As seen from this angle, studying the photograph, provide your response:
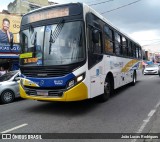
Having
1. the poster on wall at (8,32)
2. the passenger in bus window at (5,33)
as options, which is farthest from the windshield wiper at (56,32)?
the passenger in bus window at (5,33)

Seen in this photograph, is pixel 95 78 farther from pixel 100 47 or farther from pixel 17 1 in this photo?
pixel 17 1

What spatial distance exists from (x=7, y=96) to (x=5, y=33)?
1339cm

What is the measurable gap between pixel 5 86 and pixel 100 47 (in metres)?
4.85

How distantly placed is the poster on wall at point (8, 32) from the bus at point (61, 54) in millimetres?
13997

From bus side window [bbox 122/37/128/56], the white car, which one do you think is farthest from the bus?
the white car

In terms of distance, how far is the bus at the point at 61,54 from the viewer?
23.1 ft

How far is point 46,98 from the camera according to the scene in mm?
7305

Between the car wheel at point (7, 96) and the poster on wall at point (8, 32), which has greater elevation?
the poster on wall at point (8, 32)

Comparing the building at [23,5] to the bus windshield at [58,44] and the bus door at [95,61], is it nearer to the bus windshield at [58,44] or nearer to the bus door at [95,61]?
the bus door at [95,61]

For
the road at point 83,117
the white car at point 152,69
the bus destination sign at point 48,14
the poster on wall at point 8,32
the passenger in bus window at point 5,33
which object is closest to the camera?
the road at point 83,117

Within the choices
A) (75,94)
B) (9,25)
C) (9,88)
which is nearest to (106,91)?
(75,94)

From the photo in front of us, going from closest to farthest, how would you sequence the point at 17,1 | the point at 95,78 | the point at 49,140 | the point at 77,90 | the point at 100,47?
the point at 49,140
the point at 77,90
the point at 95,78
the point at 100,47
the point at 17,1

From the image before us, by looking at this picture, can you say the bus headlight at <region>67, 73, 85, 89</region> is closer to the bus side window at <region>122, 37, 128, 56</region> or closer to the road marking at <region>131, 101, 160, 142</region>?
the road marking at <region>131, 101, 160, 142</region>

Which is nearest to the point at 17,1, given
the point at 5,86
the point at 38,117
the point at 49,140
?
the point at 5,86
